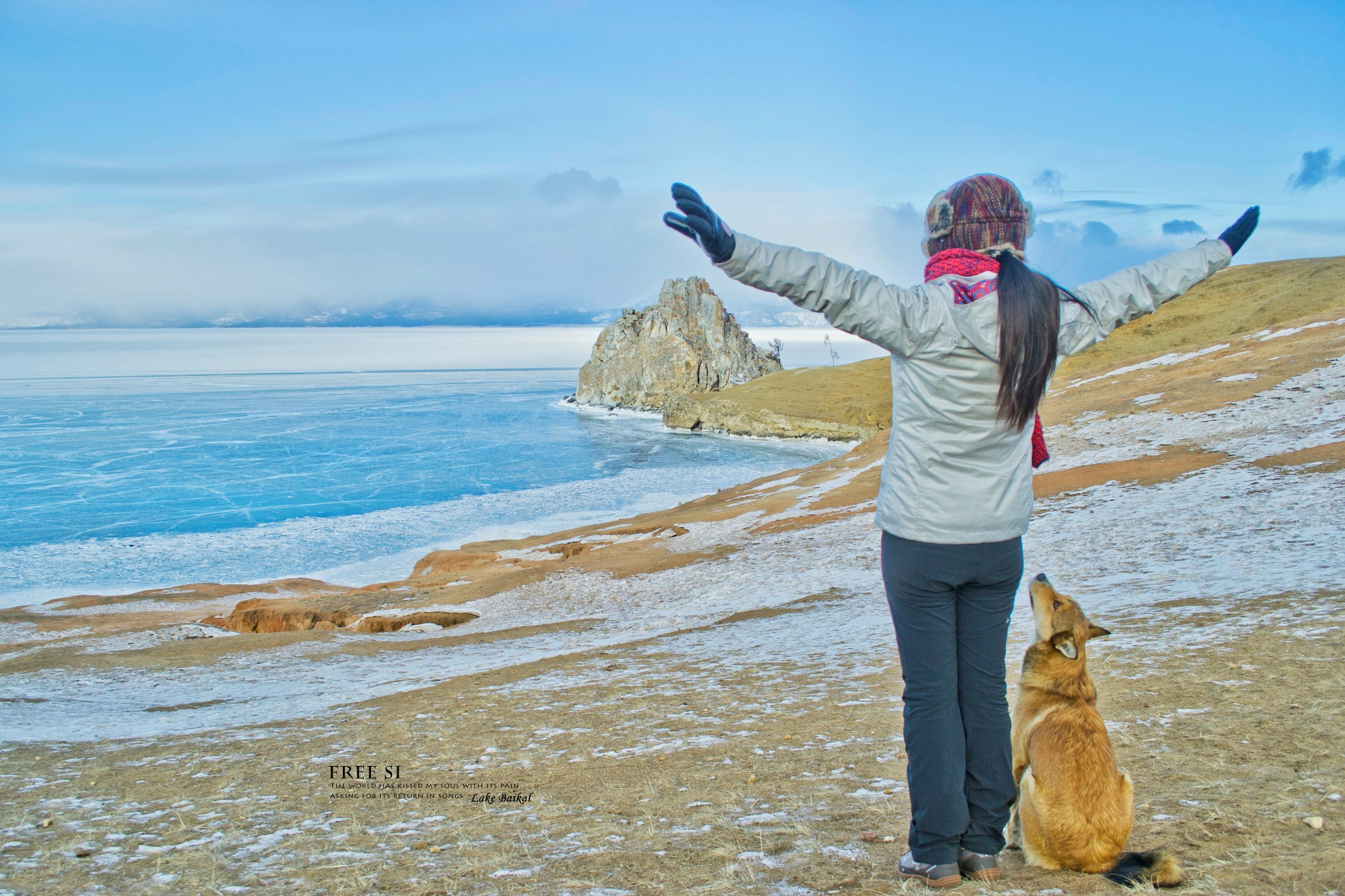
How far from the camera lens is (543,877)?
4.22 metres

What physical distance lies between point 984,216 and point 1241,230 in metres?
1.36

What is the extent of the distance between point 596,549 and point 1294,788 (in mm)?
21472

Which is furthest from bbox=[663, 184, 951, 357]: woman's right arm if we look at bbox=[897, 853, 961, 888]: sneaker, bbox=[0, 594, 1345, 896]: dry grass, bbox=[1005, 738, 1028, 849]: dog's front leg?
bbox=[0, 594, 1345, 896]: dry grass

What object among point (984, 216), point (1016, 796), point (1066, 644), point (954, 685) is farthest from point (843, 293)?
point (1016, 796)

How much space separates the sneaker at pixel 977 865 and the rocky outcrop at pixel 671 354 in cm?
10646

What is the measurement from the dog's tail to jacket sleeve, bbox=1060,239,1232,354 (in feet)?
6.84

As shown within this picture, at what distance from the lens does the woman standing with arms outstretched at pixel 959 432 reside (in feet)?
10.8

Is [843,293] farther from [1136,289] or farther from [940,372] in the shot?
[1136,289]

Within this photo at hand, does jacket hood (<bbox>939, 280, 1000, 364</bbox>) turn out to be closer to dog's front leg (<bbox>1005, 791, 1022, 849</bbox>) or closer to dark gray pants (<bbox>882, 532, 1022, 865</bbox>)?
dark gray pants (<bbox>882, 532, 1022, 865</bbox>)

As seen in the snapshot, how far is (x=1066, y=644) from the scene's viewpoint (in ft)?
12.0

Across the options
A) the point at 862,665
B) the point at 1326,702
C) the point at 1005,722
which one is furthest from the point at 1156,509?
the point at 1005,722

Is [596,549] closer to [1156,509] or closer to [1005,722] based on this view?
[1156,509]

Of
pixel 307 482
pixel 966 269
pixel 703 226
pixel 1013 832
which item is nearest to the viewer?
pixel 703 226

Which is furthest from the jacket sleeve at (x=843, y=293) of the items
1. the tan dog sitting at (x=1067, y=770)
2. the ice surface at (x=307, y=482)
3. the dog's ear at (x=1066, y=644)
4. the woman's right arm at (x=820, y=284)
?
the ice surface at (x=307, y=482)
